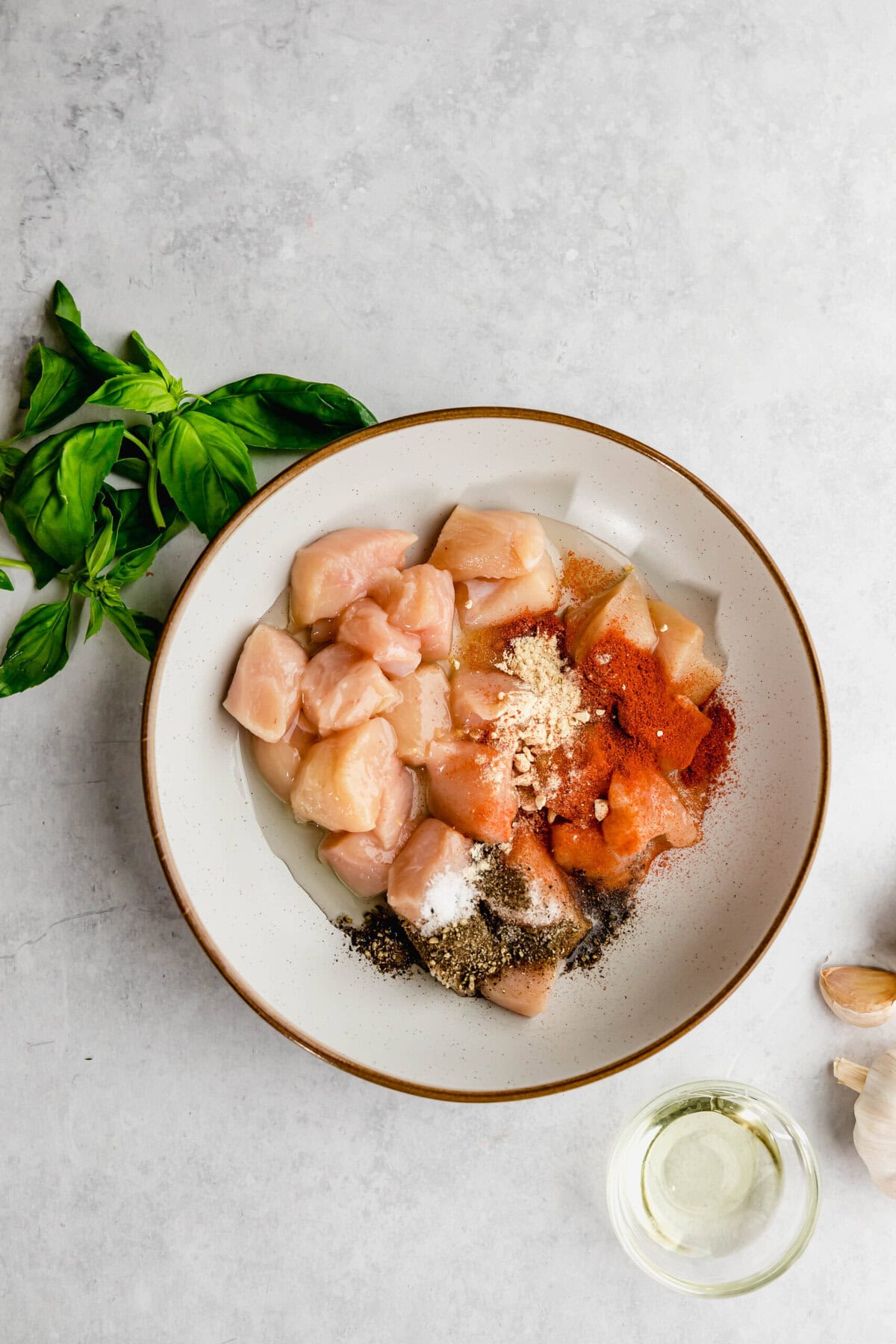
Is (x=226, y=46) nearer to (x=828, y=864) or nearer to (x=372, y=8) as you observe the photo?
(x=372, y=8)

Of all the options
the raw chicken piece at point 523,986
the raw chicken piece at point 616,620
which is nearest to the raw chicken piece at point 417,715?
the raw chicken piece at point 616,620

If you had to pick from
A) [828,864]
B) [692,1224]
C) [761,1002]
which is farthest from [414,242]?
[692,1224]

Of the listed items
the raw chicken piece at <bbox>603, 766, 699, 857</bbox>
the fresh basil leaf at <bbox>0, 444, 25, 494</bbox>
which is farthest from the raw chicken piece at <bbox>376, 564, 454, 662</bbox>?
the fresh basil leaf at <bbox>0, 444, 25, 494</bbox>

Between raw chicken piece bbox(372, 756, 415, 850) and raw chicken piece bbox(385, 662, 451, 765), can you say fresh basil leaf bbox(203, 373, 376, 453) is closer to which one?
raw chicken piece bbox(385, 662, 451, 765)

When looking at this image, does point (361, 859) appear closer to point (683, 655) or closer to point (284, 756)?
point (284, 756)

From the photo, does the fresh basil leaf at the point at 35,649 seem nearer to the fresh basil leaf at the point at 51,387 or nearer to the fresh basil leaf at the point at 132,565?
the fresh basil leaf at the point at 132,565

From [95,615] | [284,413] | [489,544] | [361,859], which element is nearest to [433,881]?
[361,859]
